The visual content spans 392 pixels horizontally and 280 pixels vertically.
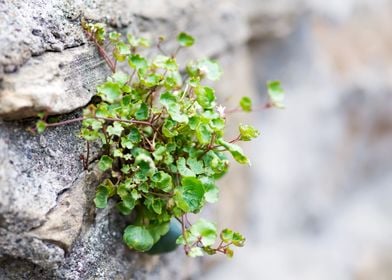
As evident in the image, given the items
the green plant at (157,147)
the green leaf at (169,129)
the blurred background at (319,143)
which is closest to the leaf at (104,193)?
the green plant at (157,147)

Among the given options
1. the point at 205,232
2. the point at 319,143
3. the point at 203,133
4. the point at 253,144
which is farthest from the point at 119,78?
the point at 319,143

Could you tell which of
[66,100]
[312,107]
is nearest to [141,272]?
[66,100]

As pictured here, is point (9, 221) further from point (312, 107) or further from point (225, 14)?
point (312, 107)

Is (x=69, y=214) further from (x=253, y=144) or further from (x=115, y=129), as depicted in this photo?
(x=253, y=144)

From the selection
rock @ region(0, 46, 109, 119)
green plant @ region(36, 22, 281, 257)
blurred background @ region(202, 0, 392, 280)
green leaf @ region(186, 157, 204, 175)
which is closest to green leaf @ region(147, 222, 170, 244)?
green plant @ region(36, 22, 281, 257)

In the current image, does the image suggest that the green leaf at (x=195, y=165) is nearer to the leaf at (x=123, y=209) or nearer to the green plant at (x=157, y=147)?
the green plant at (x=157, y=147)

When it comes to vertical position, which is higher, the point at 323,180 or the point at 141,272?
the point at 323,180

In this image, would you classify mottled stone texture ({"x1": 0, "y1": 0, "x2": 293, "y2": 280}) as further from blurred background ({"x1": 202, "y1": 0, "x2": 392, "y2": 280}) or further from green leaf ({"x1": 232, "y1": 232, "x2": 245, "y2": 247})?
blurred background ({"x1": 202, "y1": 0, "x2": 392, "y2": 280})
